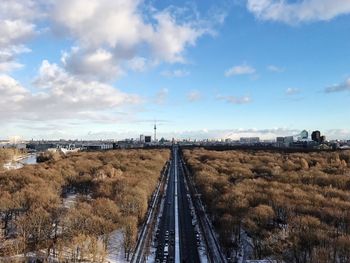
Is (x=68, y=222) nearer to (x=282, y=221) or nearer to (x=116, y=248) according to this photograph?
(x=116, y=248)

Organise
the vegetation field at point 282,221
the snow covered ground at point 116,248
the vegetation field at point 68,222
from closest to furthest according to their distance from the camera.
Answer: the vegetation field at point 282,221, the vegetation field at point 68,222, the snow covered ground at point 116,248

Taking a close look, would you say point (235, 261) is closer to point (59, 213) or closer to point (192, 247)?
point (192, 247)

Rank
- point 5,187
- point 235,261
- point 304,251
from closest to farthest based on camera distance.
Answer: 1. point 304,251
2. point 235,261
3. point 5,187

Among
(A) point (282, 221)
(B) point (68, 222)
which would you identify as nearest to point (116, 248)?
(B) point (68, 222)

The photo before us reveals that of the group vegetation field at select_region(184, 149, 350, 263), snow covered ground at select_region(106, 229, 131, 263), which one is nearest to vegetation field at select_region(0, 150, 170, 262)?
snow covered ground at select_region(106, 229, 131, 263)

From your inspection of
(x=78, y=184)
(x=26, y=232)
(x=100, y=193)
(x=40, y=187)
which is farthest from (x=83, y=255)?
(x=78, y=184)

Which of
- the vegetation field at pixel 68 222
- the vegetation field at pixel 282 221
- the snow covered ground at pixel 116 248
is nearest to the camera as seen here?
the vegetation field at pixel 282 221

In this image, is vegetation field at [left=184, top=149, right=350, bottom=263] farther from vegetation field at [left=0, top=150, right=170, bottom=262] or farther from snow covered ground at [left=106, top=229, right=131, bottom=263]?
vegetation field at [left=0, top=150, right=170, bottom=262]

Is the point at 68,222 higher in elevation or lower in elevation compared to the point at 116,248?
higher

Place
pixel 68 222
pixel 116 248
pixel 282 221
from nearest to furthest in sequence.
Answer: pixel 116 248 → pixel 68 222 → pixel 282 221

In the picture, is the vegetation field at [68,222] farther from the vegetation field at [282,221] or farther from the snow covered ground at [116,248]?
A: the vegetation field at [282,221]

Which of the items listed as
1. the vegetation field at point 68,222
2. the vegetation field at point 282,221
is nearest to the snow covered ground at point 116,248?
the vegetation field at point 68,222
